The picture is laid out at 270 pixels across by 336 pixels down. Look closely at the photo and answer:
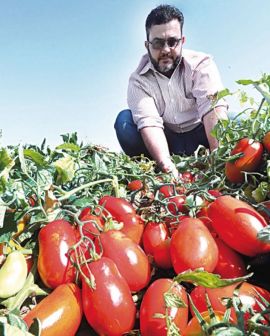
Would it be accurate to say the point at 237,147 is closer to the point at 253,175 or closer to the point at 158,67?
the point at 253,175

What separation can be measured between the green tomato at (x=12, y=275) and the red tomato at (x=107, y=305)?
0.13 meters

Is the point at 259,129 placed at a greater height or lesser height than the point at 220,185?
greater

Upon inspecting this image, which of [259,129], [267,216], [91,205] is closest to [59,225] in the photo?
[91,205]

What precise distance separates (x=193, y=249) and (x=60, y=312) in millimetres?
280

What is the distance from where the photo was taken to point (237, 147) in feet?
4.03

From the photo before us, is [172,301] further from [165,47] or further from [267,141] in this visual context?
[165,47]

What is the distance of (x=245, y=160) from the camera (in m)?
1.18

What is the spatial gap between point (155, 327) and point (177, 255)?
0.17 meters

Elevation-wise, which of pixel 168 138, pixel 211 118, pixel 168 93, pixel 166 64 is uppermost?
pixel 166 64

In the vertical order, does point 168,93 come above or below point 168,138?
above

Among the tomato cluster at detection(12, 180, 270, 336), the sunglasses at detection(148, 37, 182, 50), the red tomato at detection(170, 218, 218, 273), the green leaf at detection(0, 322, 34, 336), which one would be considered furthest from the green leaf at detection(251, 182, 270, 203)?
the sunglasses at detection(148, 37, 182, 50)

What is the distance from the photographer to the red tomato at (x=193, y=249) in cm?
86

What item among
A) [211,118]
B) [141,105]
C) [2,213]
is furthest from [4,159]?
[141,105]

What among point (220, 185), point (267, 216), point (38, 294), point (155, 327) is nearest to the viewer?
point (155, 327)
